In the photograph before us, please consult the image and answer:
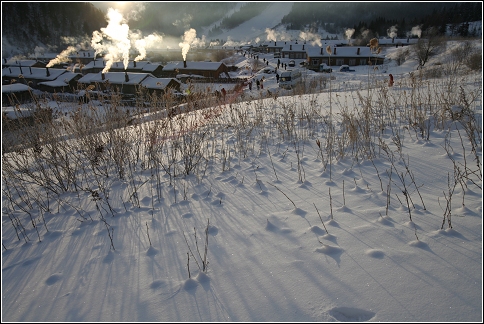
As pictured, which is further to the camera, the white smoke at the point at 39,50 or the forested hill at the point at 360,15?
the forested hill at the point at 360,15

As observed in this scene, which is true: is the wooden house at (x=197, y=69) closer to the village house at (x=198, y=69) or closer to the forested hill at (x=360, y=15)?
the village house at (x=198, y=69)

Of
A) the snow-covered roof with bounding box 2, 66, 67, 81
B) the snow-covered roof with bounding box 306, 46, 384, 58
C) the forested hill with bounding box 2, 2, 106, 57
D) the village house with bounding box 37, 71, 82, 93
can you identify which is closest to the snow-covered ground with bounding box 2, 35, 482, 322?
the village house with bounding box 37, 71, 82, 93

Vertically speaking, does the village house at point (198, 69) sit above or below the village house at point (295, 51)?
below

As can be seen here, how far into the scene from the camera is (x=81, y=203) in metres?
2.65

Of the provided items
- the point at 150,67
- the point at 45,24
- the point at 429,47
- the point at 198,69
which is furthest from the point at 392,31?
the point at 45,24

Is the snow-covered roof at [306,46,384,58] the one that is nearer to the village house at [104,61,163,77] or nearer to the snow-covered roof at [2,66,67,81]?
the village house at [104,61,163,77]

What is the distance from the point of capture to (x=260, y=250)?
1.70m

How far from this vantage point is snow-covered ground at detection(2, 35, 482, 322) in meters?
1.28

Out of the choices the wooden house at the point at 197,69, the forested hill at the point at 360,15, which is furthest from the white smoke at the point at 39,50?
the forested hill at the point at 360,15

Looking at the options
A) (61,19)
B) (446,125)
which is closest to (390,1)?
(61,19)

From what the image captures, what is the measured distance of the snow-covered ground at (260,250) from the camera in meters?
1.28

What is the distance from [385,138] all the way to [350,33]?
8442cm

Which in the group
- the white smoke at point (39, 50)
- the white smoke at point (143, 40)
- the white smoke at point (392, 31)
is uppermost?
the white smoke at point (39, 50)

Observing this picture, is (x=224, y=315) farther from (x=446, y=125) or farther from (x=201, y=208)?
(x=446, y=125)
